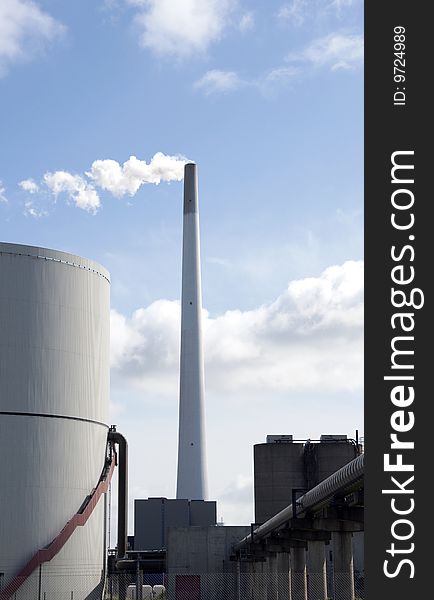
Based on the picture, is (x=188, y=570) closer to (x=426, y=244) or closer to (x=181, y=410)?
(x=181, y=410)

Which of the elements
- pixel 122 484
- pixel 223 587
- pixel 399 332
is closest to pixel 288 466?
pixel 223 587

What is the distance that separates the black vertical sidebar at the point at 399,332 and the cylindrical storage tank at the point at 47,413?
2665cm

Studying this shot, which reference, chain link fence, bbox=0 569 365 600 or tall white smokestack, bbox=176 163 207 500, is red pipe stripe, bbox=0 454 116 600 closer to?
chain link fence, bbox=0 569 365 600

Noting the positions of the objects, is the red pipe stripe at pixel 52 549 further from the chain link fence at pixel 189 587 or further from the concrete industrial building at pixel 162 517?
the concrete industrial building at pixel 162 517

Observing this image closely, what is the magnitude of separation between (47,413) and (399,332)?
28.2 metres

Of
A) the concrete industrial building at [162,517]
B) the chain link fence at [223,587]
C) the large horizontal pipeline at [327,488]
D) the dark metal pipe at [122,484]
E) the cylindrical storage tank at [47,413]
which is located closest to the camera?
the large horizontal pipeline at [327,488]

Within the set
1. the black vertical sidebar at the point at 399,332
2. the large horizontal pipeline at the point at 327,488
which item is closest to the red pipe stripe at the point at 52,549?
the large horizontal pipeline at the point at 327,488

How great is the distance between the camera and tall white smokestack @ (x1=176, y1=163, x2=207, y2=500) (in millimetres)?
85125

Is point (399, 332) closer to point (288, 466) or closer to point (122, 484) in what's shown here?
point (122, 484)

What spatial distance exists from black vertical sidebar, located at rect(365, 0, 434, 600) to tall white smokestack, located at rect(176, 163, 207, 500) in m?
71.6

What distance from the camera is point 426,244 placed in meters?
13.6

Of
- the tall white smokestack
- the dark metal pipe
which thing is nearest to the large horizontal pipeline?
the dark metal pipe

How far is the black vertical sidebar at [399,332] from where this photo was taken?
13.0 m

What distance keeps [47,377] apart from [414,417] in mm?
28242
